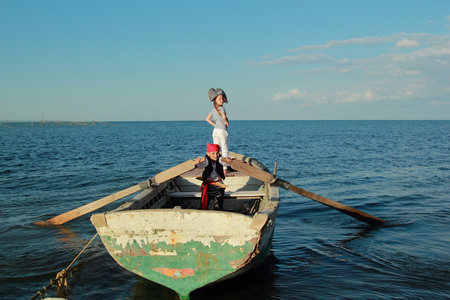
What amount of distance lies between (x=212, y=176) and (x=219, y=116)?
1.87 meters

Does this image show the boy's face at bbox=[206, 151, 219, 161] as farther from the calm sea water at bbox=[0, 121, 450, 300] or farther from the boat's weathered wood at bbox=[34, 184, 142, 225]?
the calm sea water at bbox=[0, 121, 450, 300]

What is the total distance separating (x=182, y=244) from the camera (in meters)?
5.01

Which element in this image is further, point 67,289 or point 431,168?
point 431,168

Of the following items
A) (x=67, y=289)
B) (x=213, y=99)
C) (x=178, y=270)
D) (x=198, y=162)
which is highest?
(x=213, y=99)

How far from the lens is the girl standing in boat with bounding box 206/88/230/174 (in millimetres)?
8055

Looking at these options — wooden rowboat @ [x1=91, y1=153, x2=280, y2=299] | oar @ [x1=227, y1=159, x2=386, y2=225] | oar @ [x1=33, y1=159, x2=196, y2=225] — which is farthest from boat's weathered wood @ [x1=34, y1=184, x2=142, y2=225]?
wooden rowboat @ [x1=91, y1=153, x2=280, y2=299]

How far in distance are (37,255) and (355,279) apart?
260 inches

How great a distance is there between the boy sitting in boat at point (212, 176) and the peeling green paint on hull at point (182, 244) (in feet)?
5.30

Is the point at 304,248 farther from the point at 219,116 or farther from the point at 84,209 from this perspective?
the point at 84,209

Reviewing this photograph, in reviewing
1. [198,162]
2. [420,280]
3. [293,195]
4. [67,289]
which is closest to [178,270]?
[198,162]

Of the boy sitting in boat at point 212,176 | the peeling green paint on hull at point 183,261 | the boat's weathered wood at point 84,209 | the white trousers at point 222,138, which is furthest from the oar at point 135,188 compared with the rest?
the white trousers at point 222,138

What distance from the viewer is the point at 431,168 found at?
Result: 20094mm

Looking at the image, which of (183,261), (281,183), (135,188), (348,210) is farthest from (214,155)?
(348,210)

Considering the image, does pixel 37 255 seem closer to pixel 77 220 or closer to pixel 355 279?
pixel 77 220
